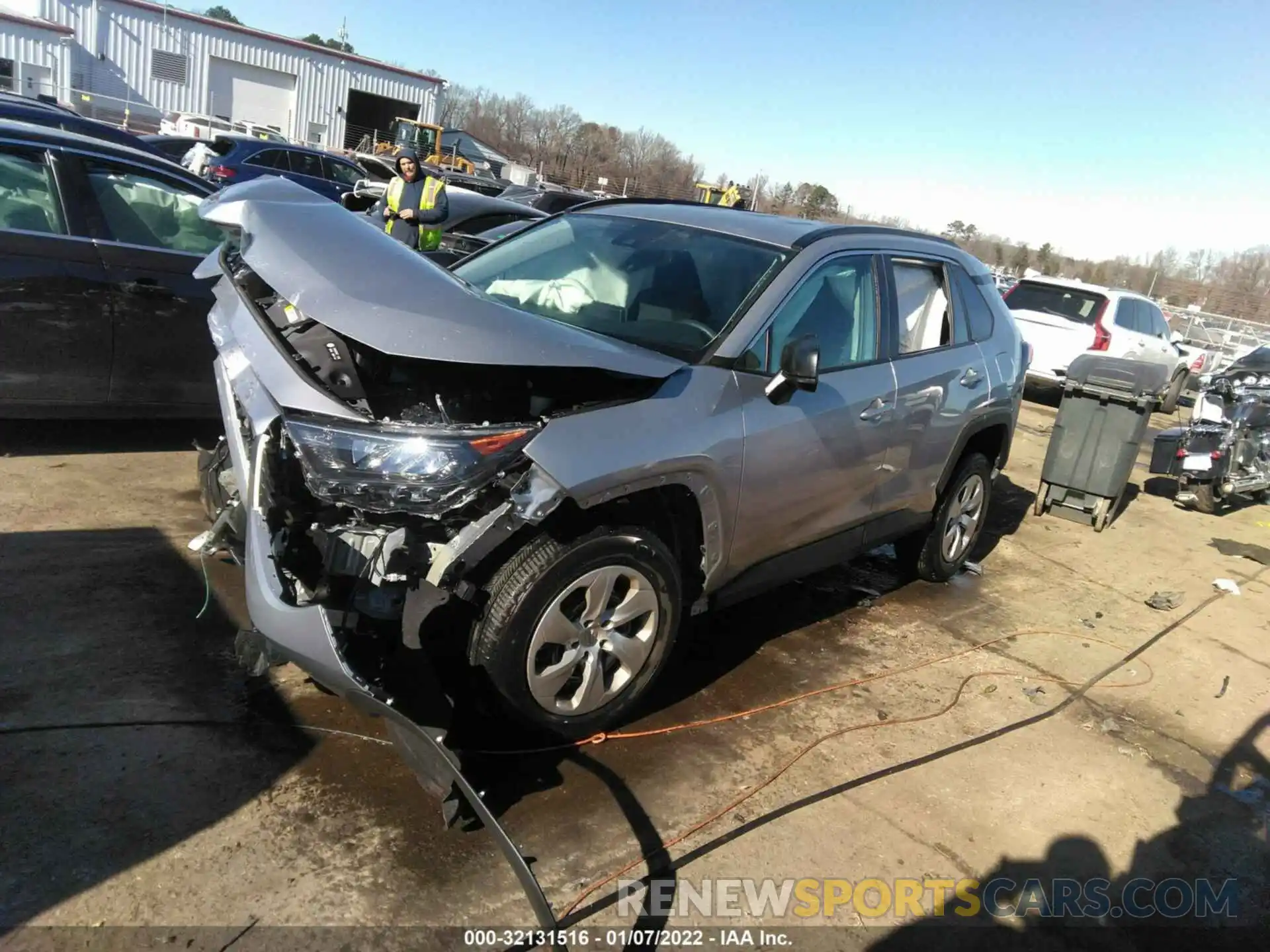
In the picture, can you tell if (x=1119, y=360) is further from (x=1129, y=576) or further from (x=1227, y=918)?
(x=1227, y=918)

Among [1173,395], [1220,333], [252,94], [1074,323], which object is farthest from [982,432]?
[252,94]

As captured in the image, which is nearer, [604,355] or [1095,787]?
[604,355]

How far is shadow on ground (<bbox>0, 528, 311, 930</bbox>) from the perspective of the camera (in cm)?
251

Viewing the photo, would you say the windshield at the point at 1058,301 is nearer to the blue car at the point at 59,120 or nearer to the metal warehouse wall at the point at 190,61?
the blue car at the point at 59,120

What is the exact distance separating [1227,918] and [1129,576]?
3760 mm

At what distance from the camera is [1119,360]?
7.30 metres

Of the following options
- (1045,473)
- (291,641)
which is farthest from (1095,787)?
(1045,473)

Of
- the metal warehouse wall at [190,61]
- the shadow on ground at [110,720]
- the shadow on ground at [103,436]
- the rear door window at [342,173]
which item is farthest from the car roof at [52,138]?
the metal warehouse wall at [190,61]

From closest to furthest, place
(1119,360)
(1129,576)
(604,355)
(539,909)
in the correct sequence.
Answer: (539,909), (604,355), (1129,576), (1119,360)

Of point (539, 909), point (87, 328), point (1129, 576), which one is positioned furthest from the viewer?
point (1129, 576)

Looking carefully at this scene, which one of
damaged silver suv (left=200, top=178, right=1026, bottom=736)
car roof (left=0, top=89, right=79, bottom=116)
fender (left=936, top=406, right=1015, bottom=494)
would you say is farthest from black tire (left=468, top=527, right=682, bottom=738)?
car roof (left=0, top=89, right=79, bottom=116)

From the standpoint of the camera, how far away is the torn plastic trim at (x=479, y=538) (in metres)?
2.76

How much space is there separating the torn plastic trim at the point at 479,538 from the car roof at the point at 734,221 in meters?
1.81

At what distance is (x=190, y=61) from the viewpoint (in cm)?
4047
